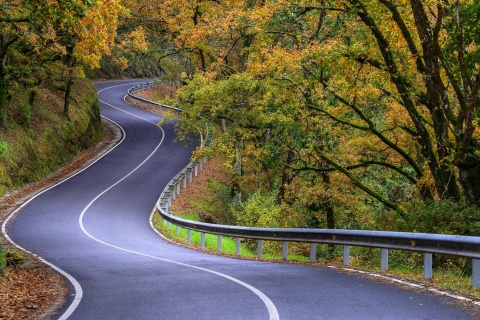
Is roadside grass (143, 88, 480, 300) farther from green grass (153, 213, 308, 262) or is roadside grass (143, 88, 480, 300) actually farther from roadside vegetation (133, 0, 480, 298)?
roadside vegetation (133, 0, 480, 298)

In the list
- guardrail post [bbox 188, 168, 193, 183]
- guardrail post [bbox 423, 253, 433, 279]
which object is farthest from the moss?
guardrail post [bbox 423, 253, 433, 279]

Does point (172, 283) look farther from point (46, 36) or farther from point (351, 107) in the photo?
point (46, 36)

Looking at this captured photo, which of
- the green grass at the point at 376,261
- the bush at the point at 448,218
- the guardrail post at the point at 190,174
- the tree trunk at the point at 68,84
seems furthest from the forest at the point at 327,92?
the guardrail post at the point at 190,174

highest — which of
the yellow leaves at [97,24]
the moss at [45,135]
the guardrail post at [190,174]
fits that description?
the yellow leaves at [97,24]

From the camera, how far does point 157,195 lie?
36.0 m

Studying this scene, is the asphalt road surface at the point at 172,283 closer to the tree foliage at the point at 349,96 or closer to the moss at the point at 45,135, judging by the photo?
the tree foliage at the point at 349,96

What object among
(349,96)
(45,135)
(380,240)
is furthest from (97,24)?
(45,135)

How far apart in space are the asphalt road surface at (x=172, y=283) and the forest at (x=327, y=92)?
401 cm

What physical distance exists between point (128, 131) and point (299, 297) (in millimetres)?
48057

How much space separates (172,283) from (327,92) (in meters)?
11.6

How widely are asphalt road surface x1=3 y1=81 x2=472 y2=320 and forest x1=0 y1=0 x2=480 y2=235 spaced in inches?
158

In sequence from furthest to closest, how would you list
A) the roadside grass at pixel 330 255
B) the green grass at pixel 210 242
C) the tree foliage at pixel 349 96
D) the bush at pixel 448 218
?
the green grass at pixel 210 242 < the tree foliage at pixel 349 96 < the bush at pixel 448 218 < the roadside grass at pixel 330 255

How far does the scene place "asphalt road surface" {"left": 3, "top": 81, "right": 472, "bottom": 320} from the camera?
812 centimetres

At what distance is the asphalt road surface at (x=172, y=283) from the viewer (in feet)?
26.7
